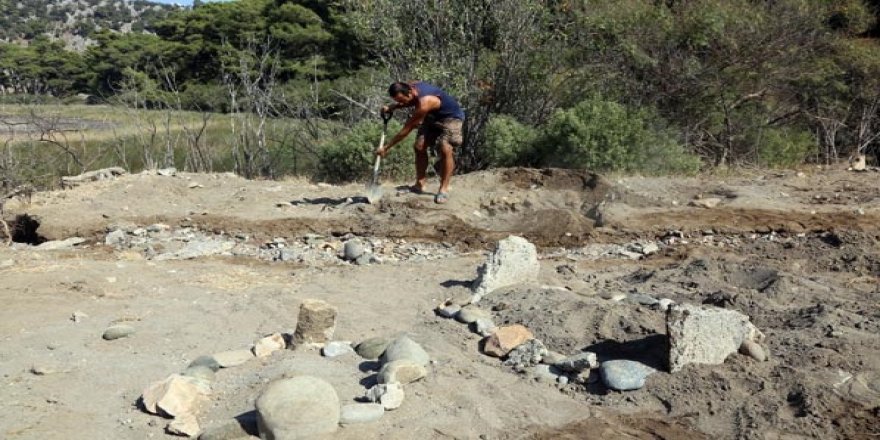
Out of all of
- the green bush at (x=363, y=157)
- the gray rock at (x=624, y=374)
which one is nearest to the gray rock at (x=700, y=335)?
the gray rock at (x=624, y=374)

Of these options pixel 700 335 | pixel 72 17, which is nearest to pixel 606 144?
pixel 700 335

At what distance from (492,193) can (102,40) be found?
32322mm

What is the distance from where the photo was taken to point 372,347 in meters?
4.79

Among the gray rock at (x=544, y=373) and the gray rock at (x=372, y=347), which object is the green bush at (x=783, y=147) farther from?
the gray rock at (x=372, y=347)

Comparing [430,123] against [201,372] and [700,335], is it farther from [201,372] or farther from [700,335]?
[700,335]

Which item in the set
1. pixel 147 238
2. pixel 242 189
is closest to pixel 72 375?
pixel 147 238

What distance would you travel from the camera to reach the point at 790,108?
582 inches

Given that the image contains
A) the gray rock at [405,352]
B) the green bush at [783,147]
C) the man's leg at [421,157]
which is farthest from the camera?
the green bush at [783,147]

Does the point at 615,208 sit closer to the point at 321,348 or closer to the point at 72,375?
the point at 321,348

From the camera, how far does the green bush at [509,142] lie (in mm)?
11734

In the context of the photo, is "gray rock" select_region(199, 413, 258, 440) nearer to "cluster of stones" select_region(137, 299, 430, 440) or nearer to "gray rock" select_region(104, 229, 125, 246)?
"cluster of stones" select_region(137, 299, 430, 440)

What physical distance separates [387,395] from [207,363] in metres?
1.22

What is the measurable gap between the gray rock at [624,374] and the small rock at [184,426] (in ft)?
7.25

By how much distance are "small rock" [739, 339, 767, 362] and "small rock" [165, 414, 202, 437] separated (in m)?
3.02
